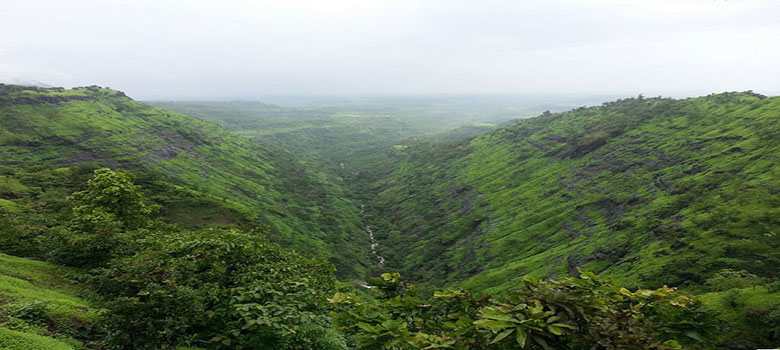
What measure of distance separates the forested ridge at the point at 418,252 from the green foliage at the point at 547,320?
3.0 inches

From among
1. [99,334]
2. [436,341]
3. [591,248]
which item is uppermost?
[436,341]

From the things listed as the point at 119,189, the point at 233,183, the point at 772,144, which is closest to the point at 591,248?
the point at 772,144

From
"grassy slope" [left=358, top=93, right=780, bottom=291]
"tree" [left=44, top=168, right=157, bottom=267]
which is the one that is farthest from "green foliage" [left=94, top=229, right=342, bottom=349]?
"grassy slope" [left=358, top=93, right=780, bottom=291]

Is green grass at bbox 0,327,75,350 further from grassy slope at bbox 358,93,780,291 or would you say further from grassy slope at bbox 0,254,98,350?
grassy slope at bbox 358,93,780,291

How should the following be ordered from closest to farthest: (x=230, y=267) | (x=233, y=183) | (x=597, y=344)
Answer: (x=597, y=344), (x=230, y=267), (x=233, y=183)

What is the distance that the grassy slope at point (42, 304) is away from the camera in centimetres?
1742

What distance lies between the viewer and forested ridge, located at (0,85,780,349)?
11.2 meters

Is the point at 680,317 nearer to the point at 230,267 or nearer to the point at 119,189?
the point at 230,267

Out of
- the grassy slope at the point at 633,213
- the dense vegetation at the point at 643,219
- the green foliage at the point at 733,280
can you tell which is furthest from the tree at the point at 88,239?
the grassy slope at the point at 633,213

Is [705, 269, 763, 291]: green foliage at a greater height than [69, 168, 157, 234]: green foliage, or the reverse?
[69, 168, 157, 234]: green foliage

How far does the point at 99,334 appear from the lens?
71.1ft

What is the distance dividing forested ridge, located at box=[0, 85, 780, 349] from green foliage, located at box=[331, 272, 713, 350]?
0.25 ft

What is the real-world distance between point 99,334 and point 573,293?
26911 mm

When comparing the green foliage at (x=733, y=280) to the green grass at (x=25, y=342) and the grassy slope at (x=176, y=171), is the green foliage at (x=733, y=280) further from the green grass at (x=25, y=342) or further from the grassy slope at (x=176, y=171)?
the grassy slope at (x=176, y=171)
